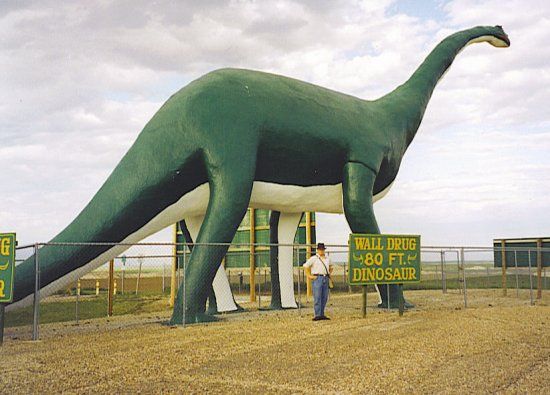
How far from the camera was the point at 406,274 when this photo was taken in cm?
1220

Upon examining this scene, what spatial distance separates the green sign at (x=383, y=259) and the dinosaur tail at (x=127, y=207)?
345cm

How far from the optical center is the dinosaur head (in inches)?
653

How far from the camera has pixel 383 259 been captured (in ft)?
39.0

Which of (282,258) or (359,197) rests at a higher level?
(359,197)

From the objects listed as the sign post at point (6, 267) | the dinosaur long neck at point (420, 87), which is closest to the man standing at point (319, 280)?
the dinosaur long neck at point (420, 87)

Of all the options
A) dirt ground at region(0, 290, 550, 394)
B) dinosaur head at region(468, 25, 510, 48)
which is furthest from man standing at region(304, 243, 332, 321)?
dinosaur head at region(468, 25, 510, 48)

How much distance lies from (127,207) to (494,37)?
40.5ft

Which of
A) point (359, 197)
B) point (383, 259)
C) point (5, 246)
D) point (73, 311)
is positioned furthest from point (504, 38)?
point (73, 311)

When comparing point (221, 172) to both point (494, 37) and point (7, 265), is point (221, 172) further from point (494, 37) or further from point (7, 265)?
point (494, 37)

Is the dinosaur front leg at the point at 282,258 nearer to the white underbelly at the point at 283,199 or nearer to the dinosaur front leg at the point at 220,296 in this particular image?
the white underbelly at the point at 283,199

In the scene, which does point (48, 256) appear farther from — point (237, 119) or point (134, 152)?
point (237, 119)

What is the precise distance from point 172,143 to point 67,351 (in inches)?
167

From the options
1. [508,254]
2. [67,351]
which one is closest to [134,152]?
[67,351]

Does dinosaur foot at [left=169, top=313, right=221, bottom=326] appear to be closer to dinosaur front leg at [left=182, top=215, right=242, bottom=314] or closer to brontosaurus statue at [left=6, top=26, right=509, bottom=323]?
brontosaurus statue at [left=6, top=26, right=509, bottom=323]
